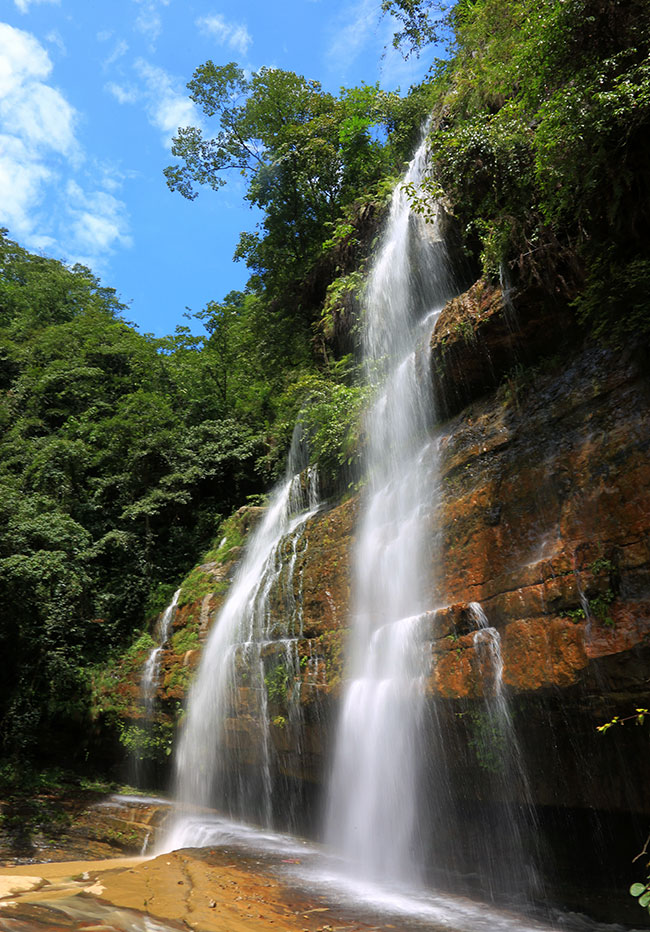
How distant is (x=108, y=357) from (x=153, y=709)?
57.8 ft

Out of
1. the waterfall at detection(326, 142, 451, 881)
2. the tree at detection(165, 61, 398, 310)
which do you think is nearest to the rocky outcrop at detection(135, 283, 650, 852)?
the waterfall at detection(326, 142, 451, 881)

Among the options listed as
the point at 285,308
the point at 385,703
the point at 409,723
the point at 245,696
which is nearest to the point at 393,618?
the point at 385,703

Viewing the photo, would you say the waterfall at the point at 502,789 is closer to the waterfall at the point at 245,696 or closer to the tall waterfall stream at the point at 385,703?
the tall waterfall stream at the point at 385,703

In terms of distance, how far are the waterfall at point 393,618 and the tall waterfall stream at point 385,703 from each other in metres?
0.02

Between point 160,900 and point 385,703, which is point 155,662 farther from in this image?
point 160,900

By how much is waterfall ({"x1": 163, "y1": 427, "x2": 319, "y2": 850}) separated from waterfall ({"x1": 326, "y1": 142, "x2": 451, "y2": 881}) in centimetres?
144

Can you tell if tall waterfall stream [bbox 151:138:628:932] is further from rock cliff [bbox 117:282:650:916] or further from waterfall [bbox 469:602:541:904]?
rock cliff [bbox 117:282:650:916]

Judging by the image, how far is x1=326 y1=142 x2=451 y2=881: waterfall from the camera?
6.79m

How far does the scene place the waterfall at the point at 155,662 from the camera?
449 inches

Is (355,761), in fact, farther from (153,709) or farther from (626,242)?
(626,242)

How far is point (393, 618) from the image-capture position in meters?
7.89

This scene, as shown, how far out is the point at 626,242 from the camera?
274 inches

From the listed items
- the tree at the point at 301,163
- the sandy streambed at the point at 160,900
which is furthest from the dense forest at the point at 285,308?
the sandy streambed at the point at 160,900

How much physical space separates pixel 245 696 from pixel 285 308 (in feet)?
39.9
